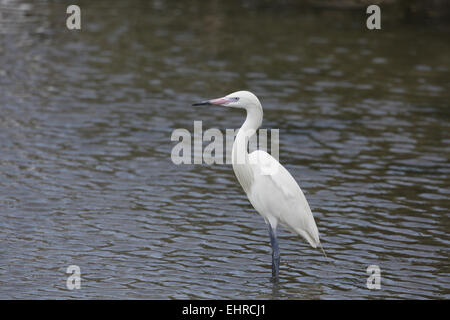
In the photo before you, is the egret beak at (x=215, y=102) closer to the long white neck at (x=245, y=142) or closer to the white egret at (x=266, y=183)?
the white egret at (x=266, y=183)

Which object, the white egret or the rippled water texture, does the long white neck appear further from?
the rippled water texture

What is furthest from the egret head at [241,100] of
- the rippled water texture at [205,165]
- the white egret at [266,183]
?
the rippled water texture at [205,165]

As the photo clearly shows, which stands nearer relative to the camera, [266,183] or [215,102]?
[215,102]

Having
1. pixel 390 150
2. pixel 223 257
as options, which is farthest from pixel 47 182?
pixel 390 150

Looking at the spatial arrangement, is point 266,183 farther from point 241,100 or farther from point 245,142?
point 241,100

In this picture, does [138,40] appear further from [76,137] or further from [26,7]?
[76,137]

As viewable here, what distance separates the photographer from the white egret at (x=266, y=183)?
9352 mm

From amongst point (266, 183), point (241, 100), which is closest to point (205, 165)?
point (266, 183)

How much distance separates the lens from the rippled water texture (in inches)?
380

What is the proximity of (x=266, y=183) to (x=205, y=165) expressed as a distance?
426 centimetres

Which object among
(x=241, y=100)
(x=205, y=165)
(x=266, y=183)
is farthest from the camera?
(x=205, y=165)

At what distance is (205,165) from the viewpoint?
13.6 m

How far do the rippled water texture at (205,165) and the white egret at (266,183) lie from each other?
55 cm

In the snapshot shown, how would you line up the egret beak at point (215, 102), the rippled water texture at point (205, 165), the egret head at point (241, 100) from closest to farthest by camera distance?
the egret beak at point (215, 102) < the egret head at point (241, 100) < the rippled water texture at point (205, 165)
